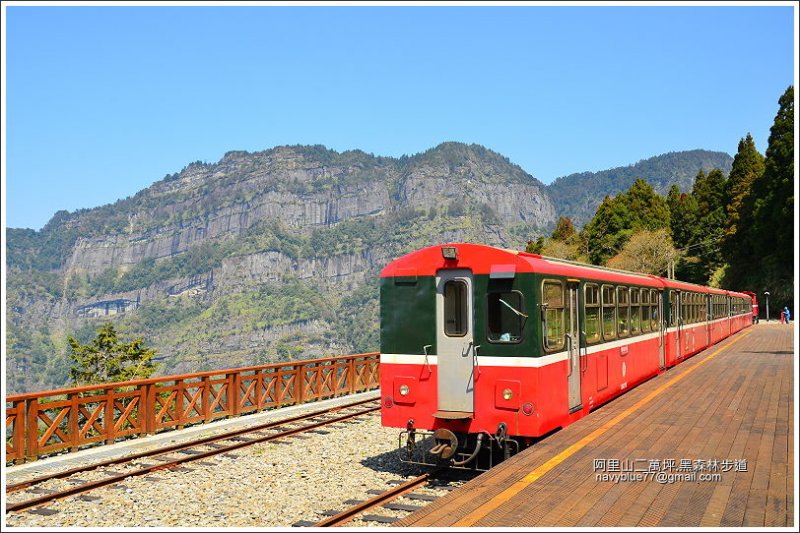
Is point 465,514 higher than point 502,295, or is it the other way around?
point 502,295

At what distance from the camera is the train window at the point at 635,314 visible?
1556 cm

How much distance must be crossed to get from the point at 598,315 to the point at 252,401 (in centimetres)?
938

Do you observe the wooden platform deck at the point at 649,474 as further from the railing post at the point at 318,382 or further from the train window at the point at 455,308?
the railing post at the point at 318,382

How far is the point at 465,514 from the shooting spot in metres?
6.68

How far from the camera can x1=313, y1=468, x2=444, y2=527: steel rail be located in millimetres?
8094

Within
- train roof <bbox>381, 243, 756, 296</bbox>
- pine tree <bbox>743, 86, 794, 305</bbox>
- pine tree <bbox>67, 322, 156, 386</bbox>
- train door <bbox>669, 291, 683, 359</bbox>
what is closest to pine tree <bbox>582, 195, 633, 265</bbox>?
pine tree <bbox>743, 86, 794, 305</bbox>

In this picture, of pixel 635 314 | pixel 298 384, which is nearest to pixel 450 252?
pixel 635 314

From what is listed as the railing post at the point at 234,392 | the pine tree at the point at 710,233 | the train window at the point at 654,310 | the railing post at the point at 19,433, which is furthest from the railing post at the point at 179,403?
the pine tree at the point at 710,233

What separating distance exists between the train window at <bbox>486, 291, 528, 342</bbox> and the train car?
0.01m

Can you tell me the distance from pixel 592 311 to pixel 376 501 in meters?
5.62

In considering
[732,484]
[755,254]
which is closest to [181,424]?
[732,484]

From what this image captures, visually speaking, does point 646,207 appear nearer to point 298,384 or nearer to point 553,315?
point 298,384

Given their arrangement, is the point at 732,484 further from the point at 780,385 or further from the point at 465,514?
the point at 780,385

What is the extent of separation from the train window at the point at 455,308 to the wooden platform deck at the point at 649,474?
6.70 ft
